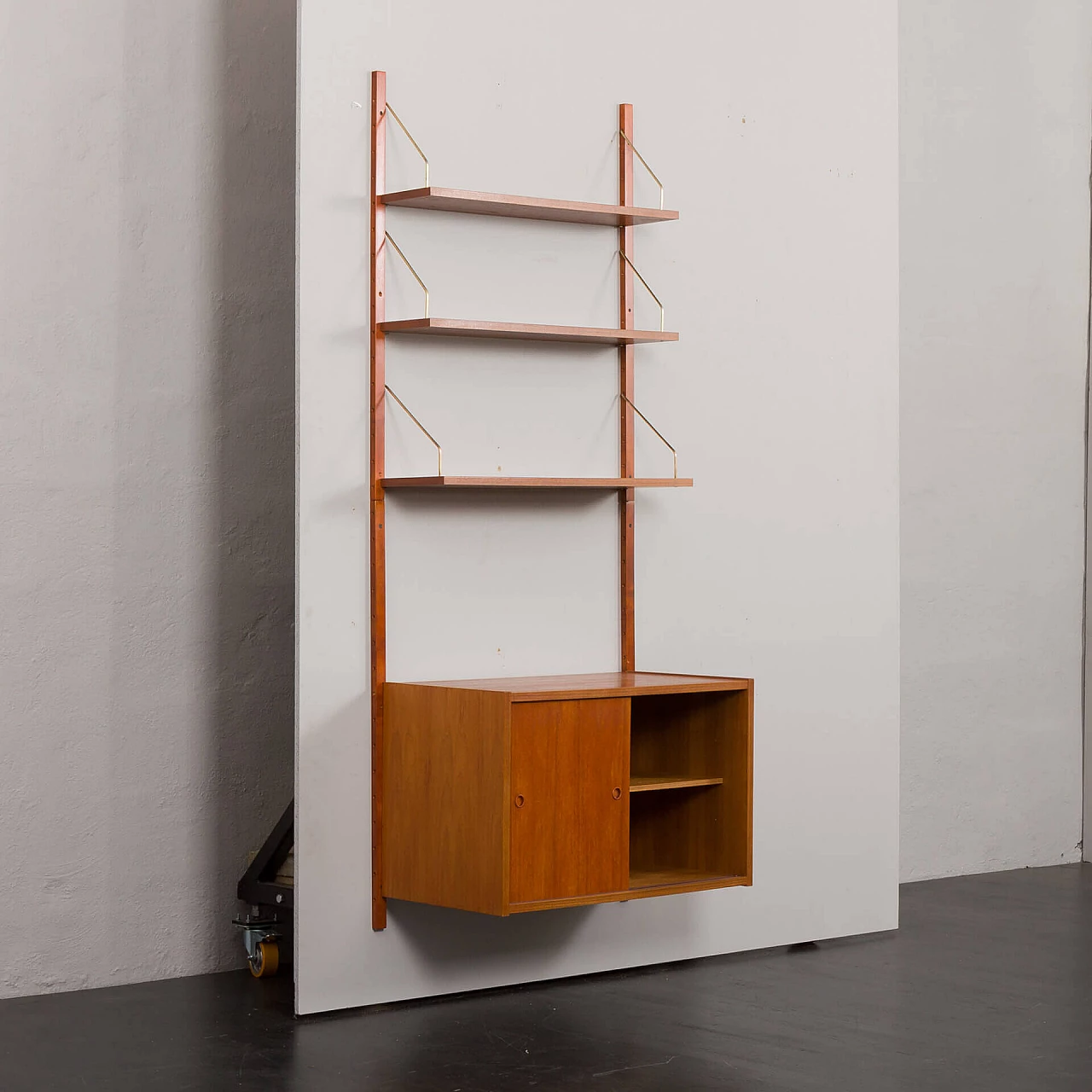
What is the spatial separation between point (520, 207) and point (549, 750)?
1.37 metres

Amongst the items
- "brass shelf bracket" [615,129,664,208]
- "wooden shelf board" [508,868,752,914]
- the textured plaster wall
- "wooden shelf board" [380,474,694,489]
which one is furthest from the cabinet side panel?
the textured plaster wall

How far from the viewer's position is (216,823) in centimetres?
419

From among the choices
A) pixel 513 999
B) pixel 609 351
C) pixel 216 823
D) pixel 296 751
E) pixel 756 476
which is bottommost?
pixel 513 999

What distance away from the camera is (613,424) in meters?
4.26

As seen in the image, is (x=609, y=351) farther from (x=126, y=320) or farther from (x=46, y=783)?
(x=46, y=783)

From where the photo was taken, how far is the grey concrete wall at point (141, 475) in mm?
3895

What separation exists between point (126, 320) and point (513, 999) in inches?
79.5

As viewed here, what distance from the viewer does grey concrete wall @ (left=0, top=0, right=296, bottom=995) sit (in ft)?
12.8

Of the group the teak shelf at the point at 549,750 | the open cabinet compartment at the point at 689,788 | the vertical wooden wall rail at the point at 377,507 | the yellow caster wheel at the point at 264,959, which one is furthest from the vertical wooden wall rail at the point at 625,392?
the yellow caster wheel at the point at 264,959

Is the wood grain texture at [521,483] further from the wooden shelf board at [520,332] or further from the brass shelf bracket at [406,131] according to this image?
the brass shelf bracket at [406,131]

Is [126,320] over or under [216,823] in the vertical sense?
over

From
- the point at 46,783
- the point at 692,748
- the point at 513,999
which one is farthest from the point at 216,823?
the point at 692,748

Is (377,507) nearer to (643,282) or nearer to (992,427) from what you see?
(643,282)

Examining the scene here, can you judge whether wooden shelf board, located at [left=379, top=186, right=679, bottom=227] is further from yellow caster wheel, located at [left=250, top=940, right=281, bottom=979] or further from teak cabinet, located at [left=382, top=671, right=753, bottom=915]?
yellow caster wheel, located at [left=250, top=940, right=281, bottom=979]
